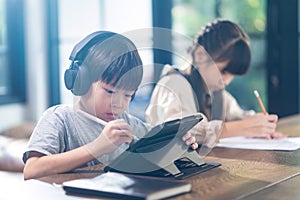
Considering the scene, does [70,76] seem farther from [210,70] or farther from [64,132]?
[210,70]

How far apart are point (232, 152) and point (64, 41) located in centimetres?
274

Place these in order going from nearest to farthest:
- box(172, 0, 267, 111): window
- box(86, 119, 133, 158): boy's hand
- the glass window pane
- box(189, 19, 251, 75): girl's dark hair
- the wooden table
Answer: the wooden table
box(86, 119, 133, 158): boy's hand
box(189, 19, 251, 75): girl's dark hair
box(172, 0, 267, 111): window
the glass window pane

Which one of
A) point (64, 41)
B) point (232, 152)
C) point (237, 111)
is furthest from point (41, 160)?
point (64, 41)

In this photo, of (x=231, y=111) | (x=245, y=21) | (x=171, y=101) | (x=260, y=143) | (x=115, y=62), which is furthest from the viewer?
(x=245, y=21)

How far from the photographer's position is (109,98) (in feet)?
5.16

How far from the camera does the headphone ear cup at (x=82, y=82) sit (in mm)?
1578

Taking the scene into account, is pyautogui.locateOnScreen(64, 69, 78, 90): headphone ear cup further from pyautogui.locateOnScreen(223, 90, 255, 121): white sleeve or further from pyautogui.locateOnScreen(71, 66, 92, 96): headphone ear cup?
pyautogui.locateOnScreen(223, 90, 255, 121): white sleeve

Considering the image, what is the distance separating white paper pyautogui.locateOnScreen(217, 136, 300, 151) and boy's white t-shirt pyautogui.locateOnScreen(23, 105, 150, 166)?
1.78 feet

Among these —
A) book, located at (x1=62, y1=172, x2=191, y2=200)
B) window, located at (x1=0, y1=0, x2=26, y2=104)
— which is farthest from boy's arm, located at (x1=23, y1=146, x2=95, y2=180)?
window, located at (x1=0, y1=0, x2=26, y2=104)

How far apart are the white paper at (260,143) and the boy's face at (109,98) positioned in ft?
1.86

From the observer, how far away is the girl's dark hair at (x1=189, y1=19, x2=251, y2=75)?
7.34 feet

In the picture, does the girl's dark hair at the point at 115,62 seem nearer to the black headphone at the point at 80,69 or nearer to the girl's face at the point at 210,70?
the black headphone at the point at 80,69

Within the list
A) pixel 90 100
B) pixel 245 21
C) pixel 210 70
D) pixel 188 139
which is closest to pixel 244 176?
pixel 188 139

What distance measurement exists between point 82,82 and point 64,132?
0.16 metres
